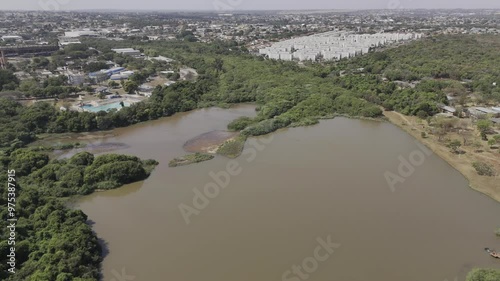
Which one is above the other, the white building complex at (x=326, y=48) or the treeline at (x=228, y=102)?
the white building complex at (x=326, y=48)

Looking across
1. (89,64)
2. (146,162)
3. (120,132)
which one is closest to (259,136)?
(146,162)

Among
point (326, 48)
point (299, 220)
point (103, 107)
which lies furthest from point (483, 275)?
point (326, 48)

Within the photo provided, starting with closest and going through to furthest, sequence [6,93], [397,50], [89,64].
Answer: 1. [6,93]
2. [89,64]
3. [397,50]

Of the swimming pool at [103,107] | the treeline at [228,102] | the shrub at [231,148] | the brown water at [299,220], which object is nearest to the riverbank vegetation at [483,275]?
the brown water at [299,220]

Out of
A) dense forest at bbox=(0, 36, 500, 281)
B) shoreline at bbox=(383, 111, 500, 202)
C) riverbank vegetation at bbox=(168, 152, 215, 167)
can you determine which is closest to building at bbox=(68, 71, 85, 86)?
dense forest at bbox=(0, 36, 500, 281)

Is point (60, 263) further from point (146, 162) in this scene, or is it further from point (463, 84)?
point (463, 84)

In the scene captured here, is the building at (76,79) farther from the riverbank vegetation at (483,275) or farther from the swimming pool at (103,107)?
the riverbank vegetation at (483,275)

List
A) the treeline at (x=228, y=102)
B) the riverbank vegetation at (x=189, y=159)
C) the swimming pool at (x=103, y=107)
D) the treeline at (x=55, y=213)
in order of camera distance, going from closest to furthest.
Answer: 1. the treeline at (x=55, y=213)
2. the riverbank vegetation at (x=189, y=159)
3. the treeline at (x=228, y=102)
4. the swimming pool at (x=103, y=107)

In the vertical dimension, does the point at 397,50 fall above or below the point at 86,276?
above
